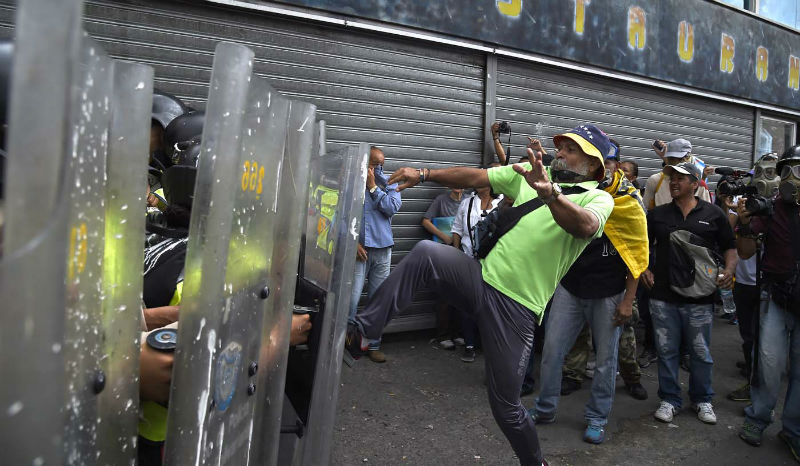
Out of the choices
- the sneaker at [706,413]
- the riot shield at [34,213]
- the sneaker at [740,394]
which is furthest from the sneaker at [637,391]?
the riot shield at [34,213]

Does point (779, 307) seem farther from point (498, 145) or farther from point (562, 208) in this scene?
point (498, 145)

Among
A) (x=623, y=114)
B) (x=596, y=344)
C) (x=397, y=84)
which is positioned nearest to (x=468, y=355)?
(x=596, y=344)

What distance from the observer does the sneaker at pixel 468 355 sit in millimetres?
5605

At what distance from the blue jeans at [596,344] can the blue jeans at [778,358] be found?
983 millimetres

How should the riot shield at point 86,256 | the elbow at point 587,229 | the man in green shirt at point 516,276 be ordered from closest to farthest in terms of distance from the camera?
the riot shield at point 86,256
the elbow at point 587,229
the man in green shirt at point 516,276

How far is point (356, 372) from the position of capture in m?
5.10

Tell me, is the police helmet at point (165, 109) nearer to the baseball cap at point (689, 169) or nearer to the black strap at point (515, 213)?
the black strap at point (515, 213)

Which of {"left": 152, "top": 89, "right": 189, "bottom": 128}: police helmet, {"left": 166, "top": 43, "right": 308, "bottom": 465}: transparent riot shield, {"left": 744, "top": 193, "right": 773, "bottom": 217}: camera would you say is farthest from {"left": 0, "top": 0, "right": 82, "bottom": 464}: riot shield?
{"left": 744, "top": 193, "right": 773, "bottom": 217}: camera

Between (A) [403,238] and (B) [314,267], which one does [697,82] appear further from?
(B) [314,267]

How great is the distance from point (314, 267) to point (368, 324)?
737mm

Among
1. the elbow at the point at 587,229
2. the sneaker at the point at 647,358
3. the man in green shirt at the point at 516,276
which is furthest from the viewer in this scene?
the sneaker at the point at 647,358

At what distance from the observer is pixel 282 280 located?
150 centimetres

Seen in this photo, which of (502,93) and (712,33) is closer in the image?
(502,93)

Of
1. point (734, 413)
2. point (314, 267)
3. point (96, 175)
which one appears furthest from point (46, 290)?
point (734, 413)
